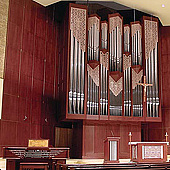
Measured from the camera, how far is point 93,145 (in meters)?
8.05

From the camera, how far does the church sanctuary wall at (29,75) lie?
24.5 feet

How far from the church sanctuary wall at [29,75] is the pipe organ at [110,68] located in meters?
0.81

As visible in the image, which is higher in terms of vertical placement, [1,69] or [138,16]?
[138,16]

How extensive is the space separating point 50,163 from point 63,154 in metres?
0.30

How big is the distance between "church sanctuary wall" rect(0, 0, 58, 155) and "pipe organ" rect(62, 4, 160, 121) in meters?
0.81

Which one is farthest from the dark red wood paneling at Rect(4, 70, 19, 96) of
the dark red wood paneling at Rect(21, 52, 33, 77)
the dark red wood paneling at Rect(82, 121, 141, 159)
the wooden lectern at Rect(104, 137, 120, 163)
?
the wooden lectern at Rect(104, 137, 120, 163)

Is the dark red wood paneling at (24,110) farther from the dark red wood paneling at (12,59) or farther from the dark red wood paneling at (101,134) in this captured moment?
the dark red wood paneling at (101,134)

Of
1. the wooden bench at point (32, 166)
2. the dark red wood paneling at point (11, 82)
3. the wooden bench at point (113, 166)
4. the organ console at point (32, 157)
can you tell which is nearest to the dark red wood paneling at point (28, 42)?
the dark red wood paneling at point (11, 82)

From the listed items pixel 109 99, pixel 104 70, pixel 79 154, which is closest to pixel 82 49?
pixel 104 70

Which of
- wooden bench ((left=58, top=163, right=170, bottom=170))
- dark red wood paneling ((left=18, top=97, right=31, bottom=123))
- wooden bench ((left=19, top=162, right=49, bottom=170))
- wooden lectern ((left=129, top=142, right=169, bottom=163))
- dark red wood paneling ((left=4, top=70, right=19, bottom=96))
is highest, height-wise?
dark red wood paneling ((left=4, top=70, right=19, bottom=96))

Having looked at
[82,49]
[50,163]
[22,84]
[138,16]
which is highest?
[138,16]

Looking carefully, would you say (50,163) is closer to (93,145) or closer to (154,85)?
(93,145)

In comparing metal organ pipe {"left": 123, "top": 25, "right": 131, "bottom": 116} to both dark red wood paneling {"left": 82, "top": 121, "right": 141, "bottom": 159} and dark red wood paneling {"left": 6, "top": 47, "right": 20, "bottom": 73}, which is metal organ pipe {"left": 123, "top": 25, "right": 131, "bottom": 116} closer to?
dark red wood paneling {"left": 82, "top": 121, "right": 141, "bottom": 159}

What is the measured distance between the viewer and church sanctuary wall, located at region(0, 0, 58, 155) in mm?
7480
